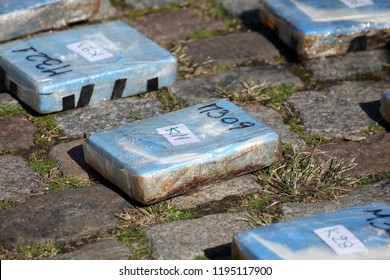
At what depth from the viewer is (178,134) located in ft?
11.3

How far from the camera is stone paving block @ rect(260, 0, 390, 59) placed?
4.33 m

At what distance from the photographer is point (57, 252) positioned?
3084 millimetres

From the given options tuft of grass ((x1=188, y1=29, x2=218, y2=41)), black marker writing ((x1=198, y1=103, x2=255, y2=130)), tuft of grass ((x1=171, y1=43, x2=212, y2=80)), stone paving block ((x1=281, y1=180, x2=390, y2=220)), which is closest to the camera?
stone paving block ((x1=281, y1=180, x2=390, y2=220))

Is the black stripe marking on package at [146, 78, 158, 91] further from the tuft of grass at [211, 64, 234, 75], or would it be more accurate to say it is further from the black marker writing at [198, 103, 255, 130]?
the black marker writing at [198, 103, 255, 130]

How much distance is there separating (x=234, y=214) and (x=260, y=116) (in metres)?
0.76

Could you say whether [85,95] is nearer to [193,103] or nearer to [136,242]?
[193,103]

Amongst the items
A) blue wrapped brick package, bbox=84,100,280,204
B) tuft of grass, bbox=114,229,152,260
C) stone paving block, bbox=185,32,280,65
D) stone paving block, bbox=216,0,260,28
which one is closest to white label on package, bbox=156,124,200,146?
blue wrapped brick package, bbox=84,100,280,204

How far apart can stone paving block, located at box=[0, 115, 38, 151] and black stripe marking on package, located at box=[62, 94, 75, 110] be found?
0.15 meters

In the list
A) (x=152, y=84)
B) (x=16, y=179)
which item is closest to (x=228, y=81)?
(x=152, y=84)

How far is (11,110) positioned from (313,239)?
1.58 m

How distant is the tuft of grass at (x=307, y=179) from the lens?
11.2 ft

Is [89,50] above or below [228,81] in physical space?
above
